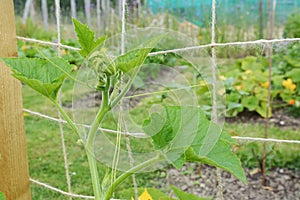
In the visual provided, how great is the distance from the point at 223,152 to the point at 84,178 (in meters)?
1.80

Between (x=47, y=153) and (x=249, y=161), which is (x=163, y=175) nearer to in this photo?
(x=249, y=161)

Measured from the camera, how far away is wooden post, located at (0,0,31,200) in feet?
4.60

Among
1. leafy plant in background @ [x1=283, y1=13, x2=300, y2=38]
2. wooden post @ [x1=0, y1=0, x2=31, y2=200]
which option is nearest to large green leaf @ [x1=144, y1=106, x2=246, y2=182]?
wooden post @ [x1=0, y1=0, x2=31, y2=200]

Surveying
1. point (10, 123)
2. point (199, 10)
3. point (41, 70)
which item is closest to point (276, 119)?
point (10, 123)

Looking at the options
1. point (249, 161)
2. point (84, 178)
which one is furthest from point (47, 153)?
point (249, 161)

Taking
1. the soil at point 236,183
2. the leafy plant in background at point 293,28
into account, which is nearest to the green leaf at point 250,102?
the soil at point 236,183

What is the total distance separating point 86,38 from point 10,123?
67 centimetres

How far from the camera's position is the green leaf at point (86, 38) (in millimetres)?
830

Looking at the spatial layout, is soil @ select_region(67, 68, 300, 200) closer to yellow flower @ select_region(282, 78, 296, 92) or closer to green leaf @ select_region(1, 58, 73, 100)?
yellow flower @ select_region(282, 78, 296, 92)

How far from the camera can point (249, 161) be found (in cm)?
264

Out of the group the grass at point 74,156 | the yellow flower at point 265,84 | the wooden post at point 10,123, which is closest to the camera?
the wooden post at point 10,123

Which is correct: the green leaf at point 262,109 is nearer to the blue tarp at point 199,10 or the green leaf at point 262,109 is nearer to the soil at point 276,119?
the soil at point 276,119

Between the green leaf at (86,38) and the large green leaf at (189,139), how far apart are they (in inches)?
5.7

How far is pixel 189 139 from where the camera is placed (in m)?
0.86
